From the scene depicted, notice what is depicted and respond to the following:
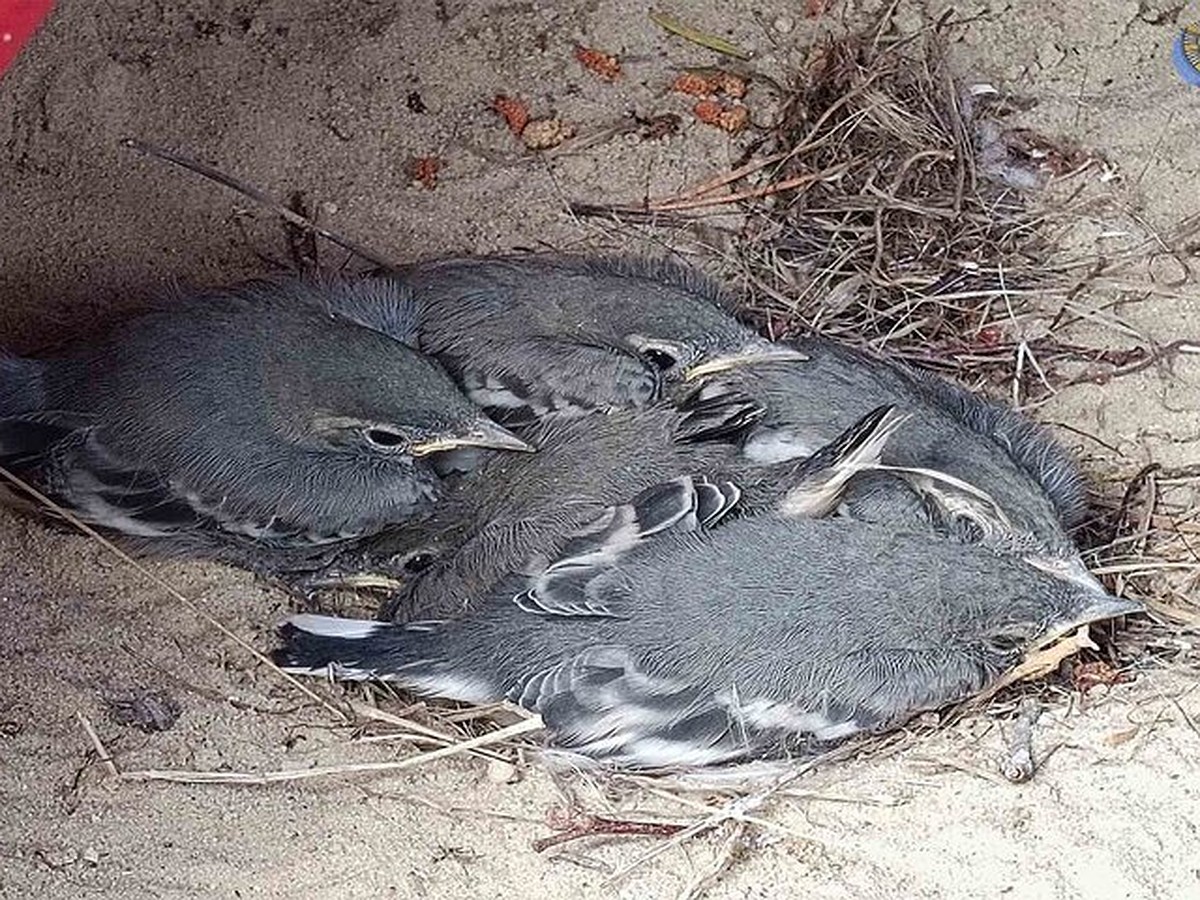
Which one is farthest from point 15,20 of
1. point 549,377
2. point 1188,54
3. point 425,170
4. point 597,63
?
point 1188,54

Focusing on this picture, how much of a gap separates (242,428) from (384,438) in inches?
9.4

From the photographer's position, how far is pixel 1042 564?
9.50 feet

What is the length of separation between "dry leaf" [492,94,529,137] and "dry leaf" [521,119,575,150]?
12 millimetres

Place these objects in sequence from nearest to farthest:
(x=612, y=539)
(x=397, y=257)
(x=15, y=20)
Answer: (x=15, y=20) < (x=612, y=539) < (x=397, y=257)

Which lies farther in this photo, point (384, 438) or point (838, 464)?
point (384, 438)

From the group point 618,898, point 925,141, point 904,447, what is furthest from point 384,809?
point 925,141

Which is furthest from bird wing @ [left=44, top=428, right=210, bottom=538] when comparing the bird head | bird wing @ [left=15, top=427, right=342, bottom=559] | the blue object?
the blue object

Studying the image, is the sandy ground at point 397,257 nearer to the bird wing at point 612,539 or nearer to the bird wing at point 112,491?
the bird wing at point 112,491

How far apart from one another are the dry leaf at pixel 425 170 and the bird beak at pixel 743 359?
748 millimetres

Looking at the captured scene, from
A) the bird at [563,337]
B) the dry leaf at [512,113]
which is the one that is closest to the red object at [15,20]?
the bird at [563,337]

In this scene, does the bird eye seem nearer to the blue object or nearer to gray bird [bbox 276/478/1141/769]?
gray bird [bbox 276/478/1141/769]

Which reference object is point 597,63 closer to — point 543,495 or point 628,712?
point 543,495

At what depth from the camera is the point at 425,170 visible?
3.50 m

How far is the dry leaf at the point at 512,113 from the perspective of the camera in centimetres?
→ 354
